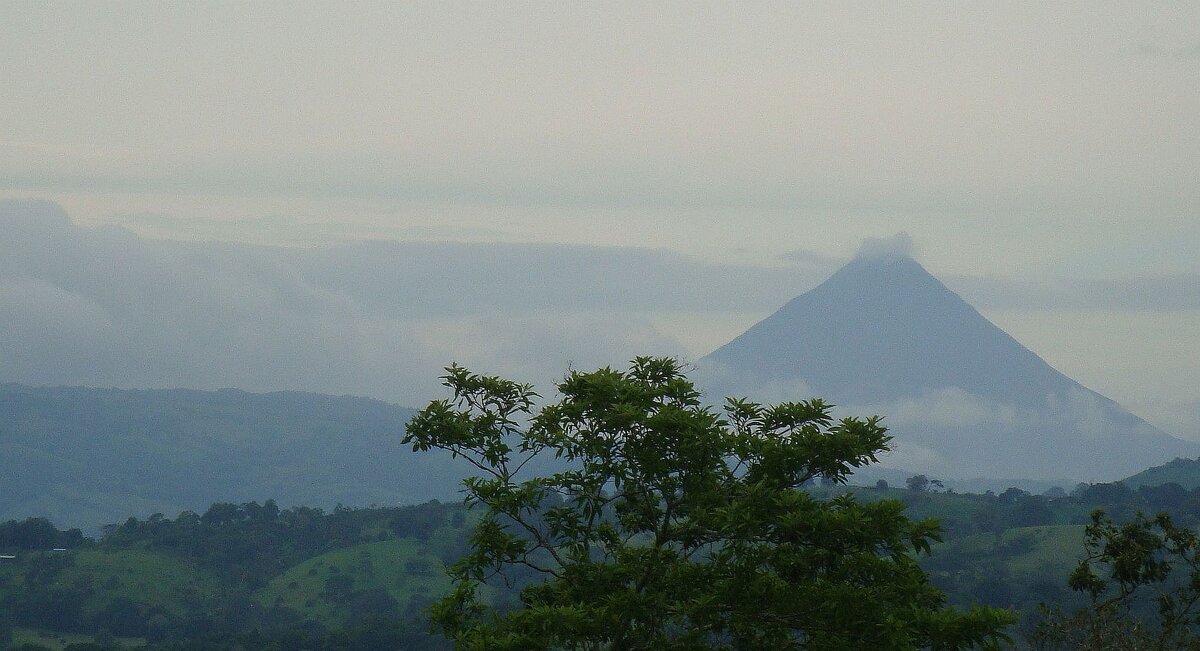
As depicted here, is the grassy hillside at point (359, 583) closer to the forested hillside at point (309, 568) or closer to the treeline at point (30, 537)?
the forested hillside at point (309, 568)

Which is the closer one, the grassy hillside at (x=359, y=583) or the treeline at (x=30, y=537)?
the grassy hillside at (x=359, y=583)

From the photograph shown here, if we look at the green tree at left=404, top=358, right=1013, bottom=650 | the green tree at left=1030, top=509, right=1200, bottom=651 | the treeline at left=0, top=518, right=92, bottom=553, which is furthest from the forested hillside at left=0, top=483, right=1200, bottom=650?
the green tree at left=404, top=358, right=1013, bottom=650

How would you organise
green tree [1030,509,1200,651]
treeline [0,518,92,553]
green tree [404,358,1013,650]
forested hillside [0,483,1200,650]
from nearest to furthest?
green tree [404,358,1013,650] → green tree [1030,509,1200,651] → forested hillside [0,483,1200,650] → treeline [0,518,92,553]

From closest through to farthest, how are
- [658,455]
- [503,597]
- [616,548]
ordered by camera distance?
[658,455]
[616,548]
[503,597]

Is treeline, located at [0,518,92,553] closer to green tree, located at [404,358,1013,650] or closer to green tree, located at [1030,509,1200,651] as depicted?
green tree, located at [1030,509,1200,651]

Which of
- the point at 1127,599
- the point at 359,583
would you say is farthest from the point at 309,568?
the point at 1127,599

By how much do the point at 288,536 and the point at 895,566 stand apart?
176m

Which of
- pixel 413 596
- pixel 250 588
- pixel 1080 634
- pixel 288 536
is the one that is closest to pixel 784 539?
pixel 1080 634

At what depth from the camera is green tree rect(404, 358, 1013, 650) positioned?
56.2 feet

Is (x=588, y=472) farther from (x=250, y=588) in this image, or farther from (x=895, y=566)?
(x=250, y=588)

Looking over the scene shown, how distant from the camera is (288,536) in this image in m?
184

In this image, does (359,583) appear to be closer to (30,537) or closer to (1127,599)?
(30,537)

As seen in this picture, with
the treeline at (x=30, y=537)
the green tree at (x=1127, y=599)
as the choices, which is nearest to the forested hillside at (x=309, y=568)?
the treeline at (x=30, y=537)

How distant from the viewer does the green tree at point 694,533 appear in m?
17.1
